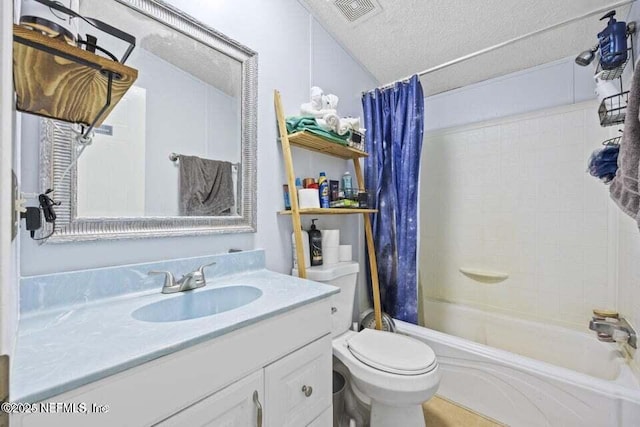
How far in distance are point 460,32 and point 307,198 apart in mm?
1401

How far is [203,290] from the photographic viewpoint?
3.38 ft

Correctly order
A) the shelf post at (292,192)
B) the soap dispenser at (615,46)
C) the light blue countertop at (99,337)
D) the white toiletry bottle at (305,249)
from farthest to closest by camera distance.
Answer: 1. the white toiletry bottle at (305,249)
2. the shelf post at (292,192)
3. the soap dispenser at (615,46)
4. the light blue countertop at (99,337)

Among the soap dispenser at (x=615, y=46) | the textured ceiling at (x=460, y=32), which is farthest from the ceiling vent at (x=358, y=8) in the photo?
the soap dispenser at (x=615, y=46)

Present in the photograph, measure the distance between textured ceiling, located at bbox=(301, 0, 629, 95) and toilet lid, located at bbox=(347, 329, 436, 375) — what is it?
1808 mm

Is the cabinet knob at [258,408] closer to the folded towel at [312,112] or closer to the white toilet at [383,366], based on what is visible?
the white toilet at [383,366]

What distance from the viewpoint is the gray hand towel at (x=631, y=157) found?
72 centimetres

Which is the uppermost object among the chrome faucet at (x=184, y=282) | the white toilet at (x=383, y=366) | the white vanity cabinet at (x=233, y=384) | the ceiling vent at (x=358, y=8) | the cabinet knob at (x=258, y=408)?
the ceiling vent at (x=358, y=8)

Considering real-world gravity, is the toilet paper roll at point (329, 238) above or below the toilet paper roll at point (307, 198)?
below

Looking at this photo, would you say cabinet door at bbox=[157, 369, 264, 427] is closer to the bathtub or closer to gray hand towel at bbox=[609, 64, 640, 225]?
gray hand towel at bbox=[609, 64, 640, 225]

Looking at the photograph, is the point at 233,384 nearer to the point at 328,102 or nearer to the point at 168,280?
the point at 168,280

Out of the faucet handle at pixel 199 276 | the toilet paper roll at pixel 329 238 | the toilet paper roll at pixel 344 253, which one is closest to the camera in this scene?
the faucet handle at pixel 199 276

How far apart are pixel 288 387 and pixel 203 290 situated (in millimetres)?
463

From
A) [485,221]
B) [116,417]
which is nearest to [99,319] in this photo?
[116,417]

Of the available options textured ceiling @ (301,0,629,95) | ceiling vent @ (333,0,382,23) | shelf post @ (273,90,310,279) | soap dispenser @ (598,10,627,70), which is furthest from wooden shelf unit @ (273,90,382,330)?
soap dispenser @ (598,10,627,70)
